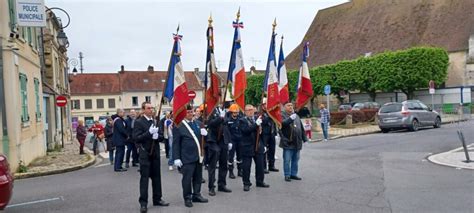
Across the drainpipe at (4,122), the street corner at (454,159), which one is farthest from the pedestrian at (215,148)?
the drainpipe at (4,122)

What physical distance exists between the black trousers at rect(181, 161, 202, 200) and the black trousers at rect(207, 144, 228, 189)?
24.6 inches

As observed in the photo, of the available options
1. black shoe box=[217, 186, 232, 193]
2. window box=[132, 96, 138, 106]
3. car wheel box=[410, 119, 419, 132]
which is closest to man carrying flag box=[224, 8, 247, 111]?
black shoe box=[217, 186, 232, 193]

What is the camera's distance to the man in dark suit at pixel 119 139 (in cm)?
1311

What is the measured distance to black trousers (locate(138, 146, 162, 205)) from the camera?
7.50m

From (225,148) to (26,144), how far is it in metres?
8.11

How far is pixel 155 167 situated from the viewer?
781 centimetres

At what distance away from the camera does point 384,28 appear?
53469 mm

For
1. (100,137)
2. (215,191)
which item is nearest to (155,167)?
(215,191)

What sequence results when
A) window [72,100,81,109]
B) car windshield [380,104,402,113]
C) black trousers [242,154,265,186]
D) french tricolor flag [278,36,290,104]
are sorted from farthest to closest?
window [72,100,81,109] < car windshield [380,104,402,113] < french tricolor flag [278,36,290,104] < black trousers [242,154,265,186]

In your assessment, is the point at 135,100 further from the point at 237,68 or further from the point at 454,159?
the point at 237,68

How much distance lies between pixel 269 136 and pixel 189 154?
3.76 m

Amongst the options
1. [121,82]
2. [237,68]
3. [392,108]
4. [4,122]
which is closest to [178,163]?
[237,68]

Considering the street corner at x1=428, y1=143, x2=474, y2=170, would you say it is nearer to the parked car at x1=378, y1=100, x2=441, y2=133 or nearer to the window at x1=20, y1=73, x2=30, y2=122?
the parked car at x1=378, y1=100, x2=441, y2=133

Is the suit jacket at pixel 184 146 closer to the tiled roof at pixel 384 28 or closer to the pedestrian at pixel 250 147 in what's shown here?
the pedestrian at pixel 250 147
